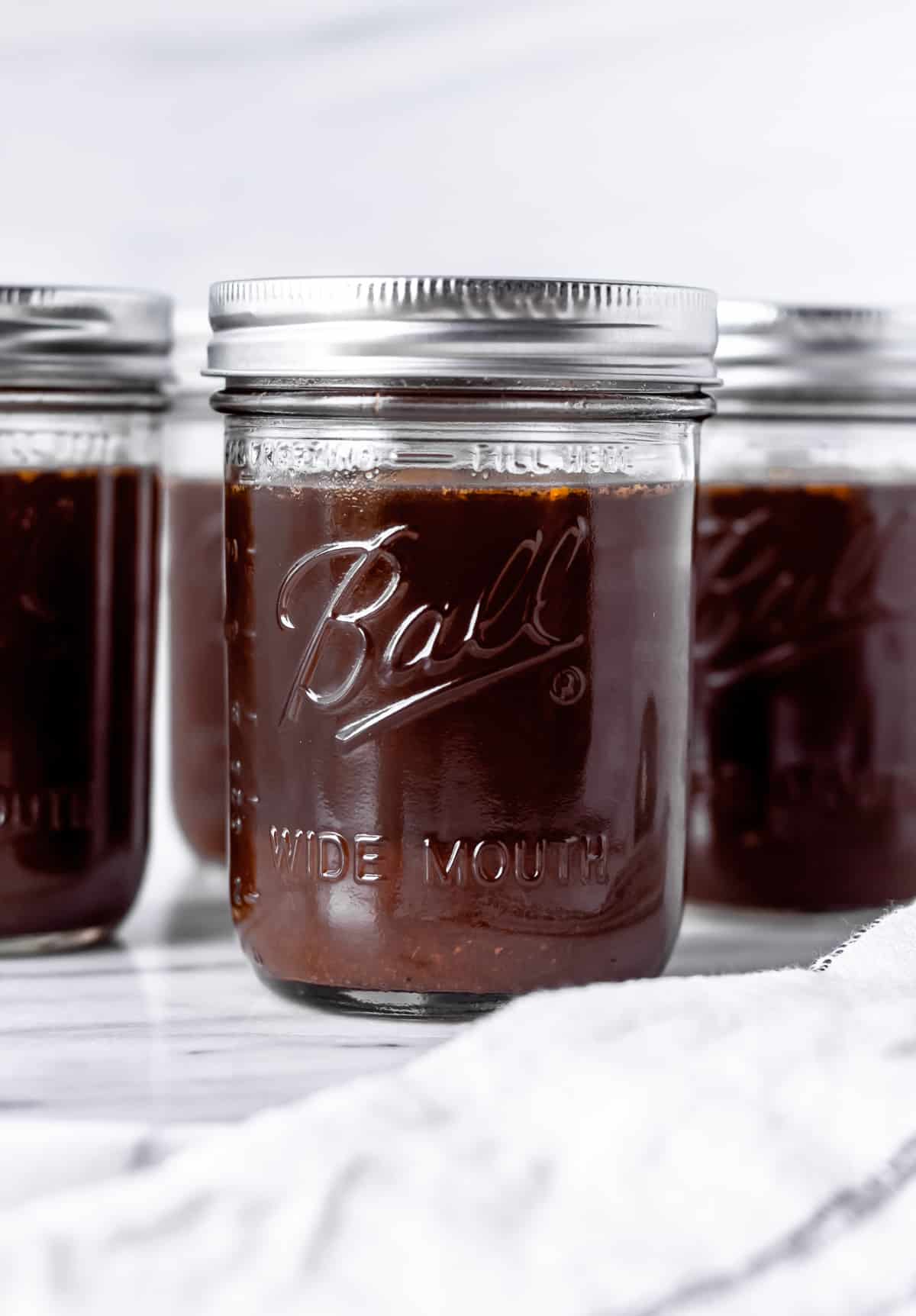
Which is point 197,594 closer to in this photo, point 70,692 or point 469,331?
point 70,692

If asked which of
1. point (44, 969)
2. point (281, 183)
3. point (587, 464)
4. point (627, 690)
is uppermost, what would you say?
point (281, 183)

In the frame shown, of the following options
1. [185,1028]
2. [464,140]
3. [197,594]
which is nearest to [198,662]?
[197,594]

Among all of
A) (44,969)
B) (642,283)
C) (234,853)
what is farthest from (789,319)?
(44,969)

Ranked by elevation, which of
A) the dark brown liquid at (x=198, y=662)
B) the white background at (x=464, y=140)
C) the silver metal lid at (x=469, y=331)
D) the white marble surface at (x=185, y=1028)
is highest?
the white background at (x=464, y=140)

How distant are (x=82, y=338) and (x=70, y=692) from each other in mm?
189

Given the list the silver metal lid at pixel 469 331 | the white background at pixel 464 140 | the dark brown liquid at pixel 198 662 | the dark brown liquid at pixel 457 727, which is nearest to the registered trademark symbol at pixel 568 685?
the dark brown liquid at pixel 457 727

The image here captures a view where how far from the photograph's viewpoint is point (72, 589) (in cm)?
111

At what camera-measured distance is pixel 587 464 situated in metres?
0.97

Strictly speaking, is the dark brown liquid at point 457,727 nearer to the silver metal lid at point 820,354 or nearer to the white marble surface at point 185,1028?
the white marble surface at point 185,1028

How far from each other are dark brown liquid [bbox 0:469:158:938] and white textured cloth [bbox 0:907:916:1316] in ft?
1.10

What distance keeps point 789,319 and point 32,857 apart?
518mm

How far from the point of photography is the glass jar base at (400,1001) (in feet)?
3.21

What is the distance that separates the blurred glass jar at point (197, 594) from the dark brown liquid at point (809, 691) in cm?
33

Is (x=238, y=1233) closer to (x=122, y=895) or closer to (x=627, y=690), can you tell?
(x=627, y=690)
